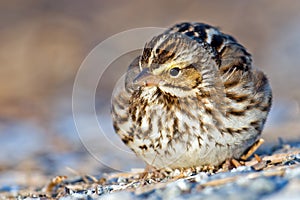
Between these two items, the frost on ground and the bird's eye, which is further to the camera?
the bird's eye

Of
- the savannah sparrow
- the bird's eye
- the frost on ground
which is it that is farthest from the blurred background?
the bird's eye

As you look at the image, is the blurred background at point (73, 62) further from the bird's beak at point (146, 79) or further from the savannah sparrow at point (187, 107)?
the bird's beak at point (146, 79)

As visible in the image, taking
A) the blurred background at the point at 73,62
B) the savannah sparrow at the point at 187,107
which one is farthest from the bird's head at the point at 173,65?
the blurred background at the point at 73,62

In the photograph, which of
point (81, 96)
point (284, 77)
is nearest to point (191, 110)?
point (81, 96)

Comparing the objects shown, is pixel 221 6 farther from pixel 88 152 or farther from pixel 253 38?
pixel 88 152

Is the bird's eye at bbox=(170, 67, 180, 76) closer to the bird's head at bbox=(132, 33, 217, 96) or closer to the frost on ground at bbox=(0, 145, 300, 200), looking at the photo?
the bird's head at bbox=(132, 33, 217, 96)

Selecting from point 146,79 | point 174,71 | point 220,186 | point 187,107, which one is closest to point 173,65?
point 174,71
